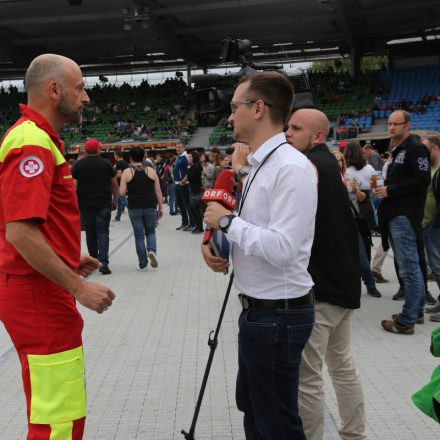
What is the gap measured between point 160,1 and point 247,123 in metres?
30.7

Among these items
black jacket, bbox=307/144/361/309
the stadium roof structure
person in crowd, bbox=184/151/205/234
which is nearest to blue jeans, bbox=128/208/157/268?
person in crowd, bbox=184/151/205/234

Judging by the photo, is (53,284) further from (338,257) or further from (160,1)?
(160,1)

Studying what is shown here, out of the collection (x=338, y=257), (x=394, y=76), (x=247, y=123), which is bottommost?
(x=338, y=257)

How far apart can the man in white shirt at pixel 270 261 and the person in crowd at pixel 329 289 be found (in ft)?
1.73

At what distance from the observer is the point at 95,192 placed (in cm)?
833

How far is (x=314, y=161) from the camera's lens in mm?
2955

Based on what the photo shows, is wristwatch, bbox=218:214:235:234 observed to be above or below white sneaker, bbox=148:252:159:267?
above

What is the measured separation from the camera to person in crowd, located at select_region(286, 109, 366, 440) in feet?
9.01

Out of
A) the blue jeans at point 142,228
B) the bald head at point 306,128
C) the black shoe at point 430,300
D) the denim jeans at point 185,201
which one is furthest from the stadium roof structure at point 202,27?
the bald head at point 306,128

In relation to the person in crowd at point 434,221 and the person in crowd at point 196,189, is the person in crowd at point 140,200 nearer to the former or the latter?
the person in crowd at point 196,189

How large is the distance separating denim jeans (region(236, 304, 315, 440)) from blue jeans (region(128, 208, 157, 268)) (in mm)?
6573

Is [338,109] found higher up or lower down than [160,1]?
lower down

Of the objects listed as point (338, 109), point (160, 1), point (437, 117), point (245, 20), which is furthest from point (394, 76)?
point (160, 1)

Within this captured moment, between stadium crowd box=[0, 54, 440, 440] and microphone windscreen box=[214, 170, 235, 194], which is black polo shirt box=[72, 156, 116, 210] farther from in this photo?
microphone windscreen box=[214, 170, 235, 194]
